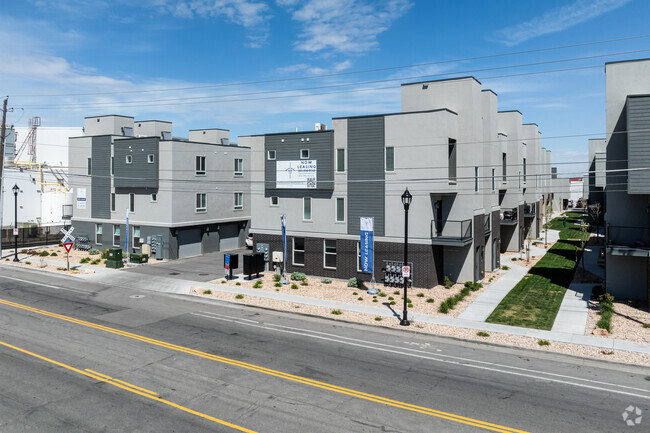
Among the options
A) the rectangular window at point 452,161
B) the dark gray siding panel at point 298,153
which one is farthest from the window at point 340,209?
the rectangular window at point 452,161

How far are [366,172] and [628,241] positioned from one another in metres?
14.2

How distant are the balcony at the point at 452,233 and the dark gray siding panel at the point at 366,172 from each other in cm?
312

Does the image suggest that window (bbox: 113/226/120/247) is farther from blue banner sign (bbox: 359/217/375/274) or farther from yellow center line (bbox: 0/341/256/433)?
yellow center line (bbox: 0/341/256/433)

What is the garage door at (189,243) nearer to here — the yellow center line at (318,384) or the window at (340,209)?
the window at (340,209)

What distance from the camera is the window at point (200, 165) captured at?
39219 mm

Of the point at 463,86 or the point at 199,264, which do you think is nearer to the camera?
the point at 463,86

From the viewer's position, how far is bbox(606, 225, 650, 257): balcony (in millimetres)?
20859

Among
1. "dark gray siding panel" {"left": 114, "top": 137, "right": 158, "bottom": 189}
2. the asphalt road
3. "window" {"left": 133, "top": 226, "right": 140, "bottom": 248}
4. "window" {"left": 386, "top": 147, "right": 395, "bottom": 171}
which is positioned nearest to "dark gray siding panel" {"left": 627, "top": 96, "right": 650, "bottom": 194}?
the asphalt road

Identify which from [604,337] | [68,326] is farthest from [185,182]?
[604,337]

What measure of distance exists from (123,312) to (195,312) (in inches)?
130

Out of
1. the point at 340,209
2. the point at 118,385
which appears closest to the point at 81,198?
the point at 340,209

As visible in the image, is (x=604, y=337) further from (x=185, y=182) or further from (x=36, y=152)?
(x=36, y=152)

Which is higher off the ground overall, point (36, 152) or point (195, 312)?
point (36, 152)

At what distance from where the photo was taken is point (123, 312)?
20875mm
